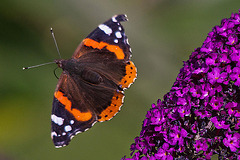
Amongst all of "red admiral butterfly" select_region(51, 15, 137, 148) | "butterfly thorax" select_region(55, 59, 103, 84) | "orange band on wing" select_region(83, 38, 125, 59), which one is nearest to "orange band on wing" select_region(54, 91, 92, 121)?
"red admiral butterfly" select_region(51, 15, 137, 148)

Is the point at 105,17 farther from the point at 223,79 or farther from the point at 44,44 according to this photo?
the point at 223,79

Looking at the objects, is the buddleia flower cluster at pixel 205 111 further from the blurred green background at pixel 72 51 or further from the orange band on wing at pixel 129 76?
the blurred green background at pixel 72 51

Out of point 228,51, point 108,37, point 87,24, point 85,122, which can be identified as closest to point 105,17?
point 87,24

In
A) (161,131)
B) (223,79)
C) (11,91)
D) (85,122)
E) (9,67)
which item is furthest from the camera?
(9,67)

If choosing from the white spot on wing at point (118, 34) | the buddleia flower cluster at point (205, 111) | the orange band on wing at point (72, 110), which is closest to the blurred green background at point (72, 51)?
the orange band on wing at point (72, 110)

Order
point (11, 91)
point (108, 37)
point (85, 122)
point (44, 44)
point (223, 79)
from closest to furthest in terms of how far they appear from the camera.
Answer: point (223, 79)
point (85, 122)
point (108, 37)
point (11, 91)
point (44, 44)

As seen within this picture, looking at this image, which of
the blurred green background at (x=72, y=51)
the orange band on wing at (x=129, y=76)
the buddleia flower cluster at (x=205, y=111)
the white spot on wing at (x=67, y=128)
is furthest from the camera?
the blurred green background at (x=72, y=51)

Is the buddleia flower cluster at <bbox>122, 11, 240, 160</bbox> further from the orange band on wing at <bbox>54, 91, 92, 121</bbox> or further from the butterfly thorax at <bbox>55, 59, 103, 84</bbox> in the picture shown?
the butterfly thorax at <bbox>55, 59, 103, 84</bbox>
